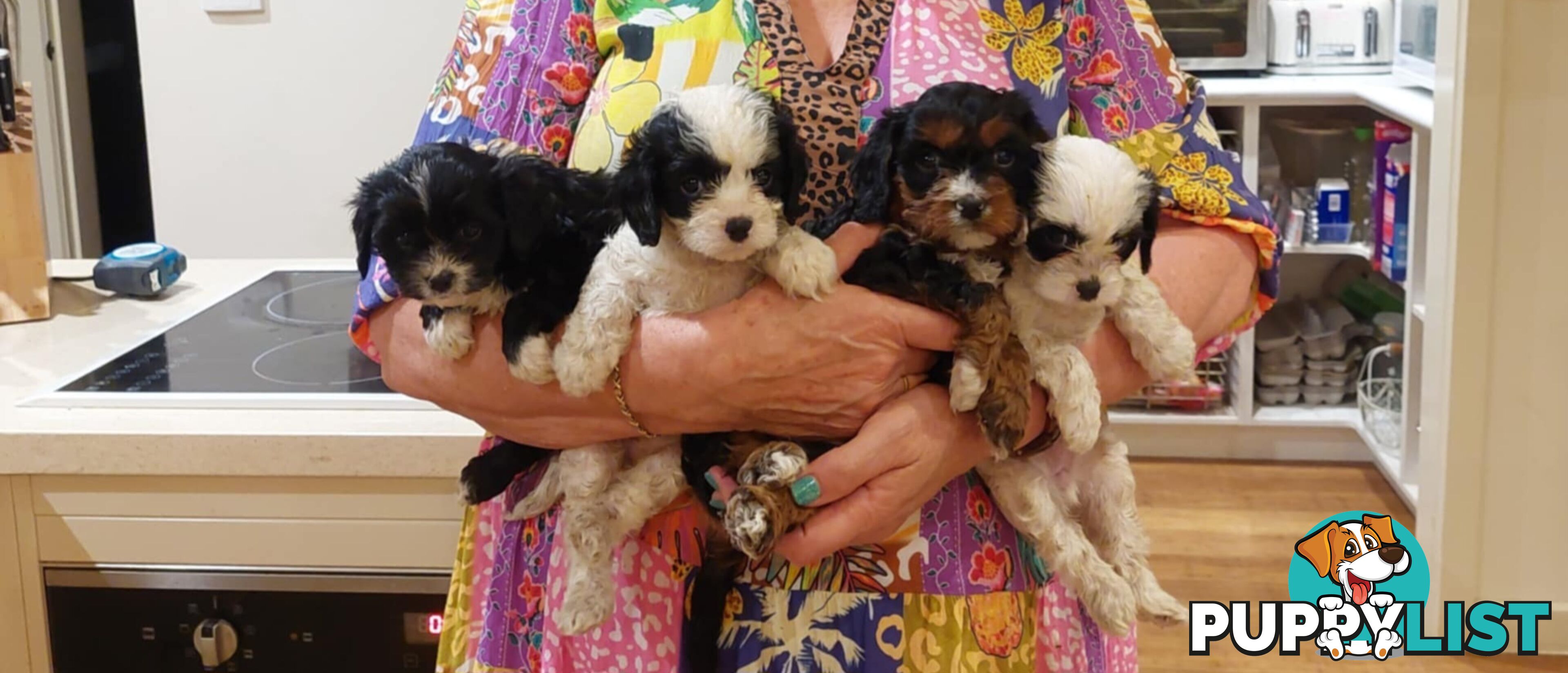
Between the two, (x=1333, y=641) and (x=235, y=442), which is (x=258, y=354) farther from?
(x=1333, y=641)

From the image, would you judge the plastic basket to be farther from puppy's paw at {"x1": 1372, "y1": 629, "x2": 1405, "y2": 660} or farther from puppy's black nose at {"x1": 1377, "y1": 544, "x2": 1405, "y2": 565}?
puppy's paw at {"x1": 1372, "y1": 629, "x2": 1405, "y2": 660}

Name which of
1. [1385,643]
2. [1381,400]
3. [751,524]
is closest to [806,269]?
[751,524]

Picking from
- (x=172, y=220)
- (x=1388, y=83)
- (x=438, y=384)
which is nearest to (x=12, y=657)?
(x=438, y=384)

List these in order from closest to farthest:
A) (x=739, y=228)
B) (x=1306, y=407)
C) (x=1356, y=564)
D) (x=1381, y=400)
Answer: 1. (x=739, y=228)
2. (x=1356, y=564)
3. (x=1381, y=400)
4. (x=1306, y=407)

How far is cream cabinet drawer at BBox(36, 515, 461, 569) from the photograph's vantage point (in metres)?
1.51

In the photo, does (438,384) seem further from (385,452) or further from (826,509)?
(385,452)

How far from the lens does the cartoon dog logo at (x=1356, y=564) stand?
267cm

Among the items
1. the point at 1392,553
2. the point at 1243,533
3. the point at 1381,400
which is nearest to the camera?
the point at 1392,553

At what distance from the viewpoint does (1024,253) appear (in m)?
1.03

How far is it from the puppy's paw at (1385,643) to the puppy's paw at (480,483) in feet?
6.89

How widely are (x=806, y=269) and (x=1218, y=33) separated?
3.05m

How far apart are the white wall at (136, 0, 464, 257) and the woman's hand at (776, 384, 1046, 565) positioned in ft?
7.93

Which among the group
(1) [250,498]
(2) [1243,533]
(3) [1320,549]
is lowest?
(2) [1243,533]

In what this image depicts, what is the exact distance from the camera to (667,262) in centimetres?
103
